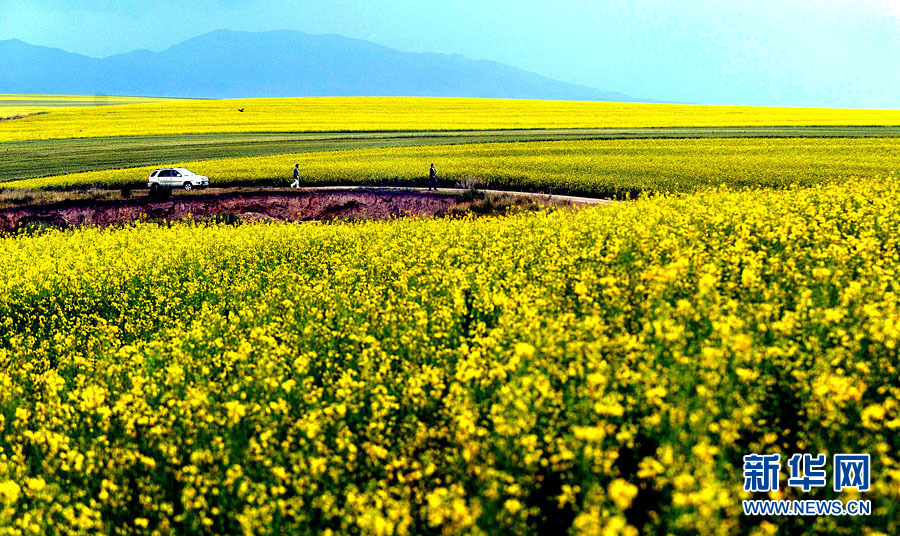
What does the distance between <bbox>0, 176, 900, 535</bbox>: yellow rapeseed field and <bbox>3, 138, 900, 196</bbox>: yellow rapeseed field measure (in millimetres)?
22724

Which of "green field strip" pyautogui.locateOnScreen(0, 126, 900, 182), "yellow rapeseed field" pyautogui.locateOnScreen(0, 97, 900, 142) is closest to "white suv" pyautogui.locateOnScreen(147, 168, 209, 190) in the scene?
"green field strip" pyautogui.locateOnScreen(0, 126, 900, 182)

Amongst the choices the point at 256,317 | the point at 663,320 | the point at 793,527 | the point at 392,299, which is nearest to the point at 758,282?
the point at 663,320

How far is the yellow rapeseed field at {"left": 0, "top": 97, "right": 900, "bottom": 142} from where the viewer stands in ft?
239

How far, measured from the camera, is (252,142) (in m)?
62.1

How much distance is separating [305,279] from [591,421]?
9.45 meters

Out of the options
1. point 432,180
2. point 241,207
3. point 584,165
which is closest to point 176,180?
point 241,207

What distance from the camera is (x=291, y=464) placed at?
548cm

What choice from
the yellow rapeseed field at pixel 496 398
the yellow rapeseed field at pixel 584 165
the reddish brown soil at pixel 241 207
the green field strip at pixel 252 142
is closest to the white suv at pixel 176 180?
the yellow rapeseed field at pixel 584 165

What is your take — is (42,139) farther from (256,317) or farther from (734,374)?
(734,374)

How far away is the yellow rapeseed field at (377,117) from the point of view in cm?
7281

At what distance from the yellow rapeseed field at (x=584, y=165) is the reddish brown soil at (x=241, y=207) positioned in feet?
10.7

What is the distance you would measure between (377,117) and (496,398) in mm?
82532

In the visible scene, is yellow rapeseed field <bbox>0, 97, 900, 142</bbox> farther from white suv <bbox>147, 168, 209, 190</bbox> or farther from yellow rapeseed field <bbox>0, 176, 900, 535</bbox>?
yellow rapeseed field <bbox>0, 176, 900, 535</bbox>

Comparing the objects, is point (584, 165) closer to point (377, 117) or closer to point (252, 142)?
point (252, 142)
